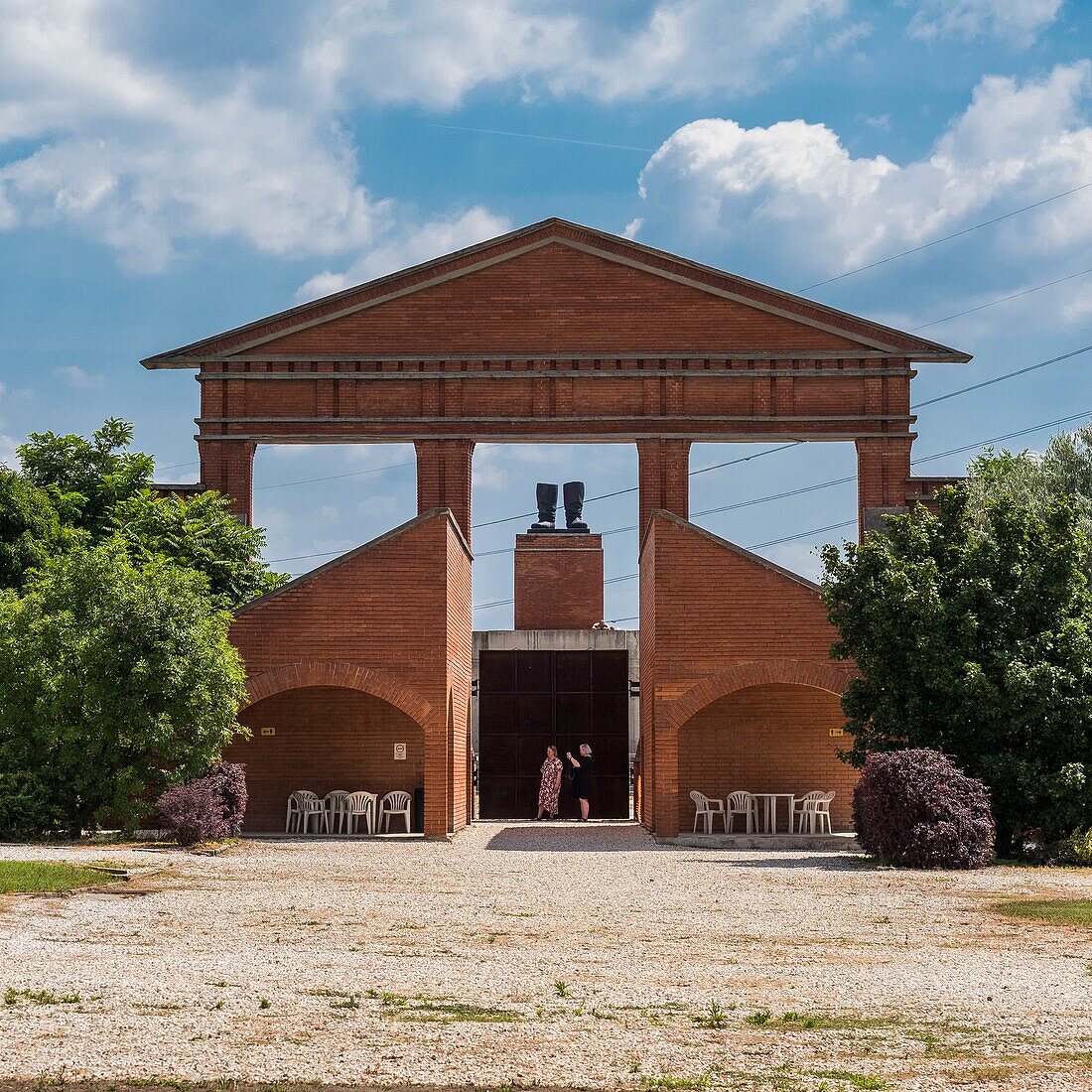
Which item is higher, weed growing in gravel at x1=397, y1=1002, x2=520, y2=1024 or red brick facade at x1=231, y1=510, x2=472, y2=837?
red brick facade at x1=231, y1=510, x2=472, y2=837

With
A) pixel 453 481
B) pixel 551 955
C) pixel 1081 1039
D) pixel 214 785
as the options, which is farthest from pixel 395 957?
pixel 453 481

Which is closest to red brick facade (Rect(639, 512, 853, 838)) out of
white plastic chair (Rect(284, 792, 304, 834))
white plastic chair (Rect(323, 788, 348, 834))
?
white plastic chair (Rect(323, 788, 348, 834))

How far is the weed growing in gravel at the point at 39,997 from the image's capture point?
767 cm

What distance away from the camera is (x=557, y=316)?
105 ft

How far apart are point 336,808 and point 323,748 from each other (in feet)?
4.32

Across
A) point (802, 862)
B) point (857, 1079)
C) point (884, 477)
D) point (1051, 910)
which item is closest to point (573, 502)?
point (884, 477)

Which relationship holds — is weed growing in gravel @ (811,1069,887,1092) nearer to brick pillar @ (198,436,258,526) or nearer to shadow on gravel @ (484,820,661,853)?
shadow on gravel @ (484,820,661,853)

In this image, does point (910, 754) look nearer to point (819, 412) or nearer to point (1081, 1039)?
point (1081, 1039)

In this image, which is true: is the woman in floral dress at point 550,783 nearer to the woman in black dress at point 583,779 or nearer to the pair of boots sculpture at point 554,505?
the woman in black dress at point 583,779

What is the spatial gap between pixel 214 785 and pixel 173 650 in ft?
6.55

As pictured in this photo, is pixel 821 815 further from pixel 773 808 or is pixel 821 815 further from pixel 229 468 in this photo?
pixel 229 468

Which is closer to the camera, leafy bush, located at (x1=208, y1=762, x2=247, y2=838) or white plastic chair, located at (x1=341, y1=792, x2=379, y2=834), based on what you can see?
leafy bush, located at (x1=208, y1=762, x2=247, y2=838)

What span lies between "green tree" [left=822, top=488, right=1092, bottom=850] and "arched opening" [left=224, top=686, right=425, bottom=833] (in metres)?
9.00

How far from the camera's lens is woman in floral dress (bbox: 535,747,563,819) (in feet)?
95.6
